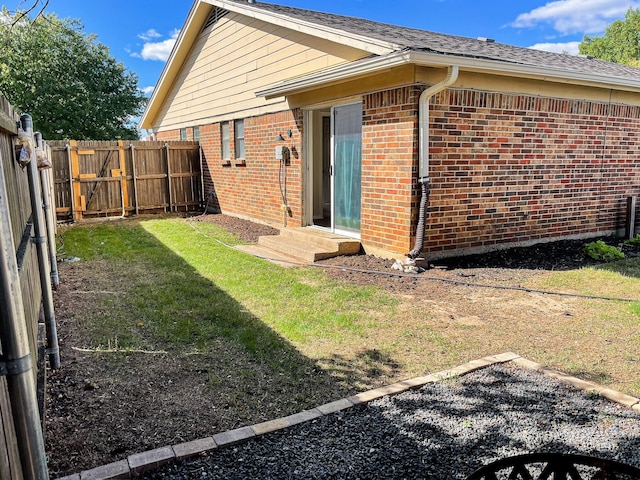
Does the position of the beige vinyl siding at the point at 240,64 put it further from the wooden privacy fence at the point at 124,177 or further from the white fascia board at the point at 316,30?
the wooden privacy fence at the point at 124,177

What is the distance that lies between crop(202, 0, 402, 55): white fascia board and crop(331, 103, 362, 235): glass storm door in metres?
1.14

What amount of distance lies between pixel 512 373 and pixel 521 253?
4478 mm

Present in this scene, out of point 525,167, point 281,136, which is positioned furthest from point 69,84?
point 525,167

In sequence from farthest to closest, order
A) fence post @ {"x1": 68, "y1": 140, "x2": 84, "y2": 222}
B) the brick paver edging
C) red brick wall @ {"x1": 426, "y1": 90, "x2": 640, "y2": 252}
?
fence post @ {"x1": 68, "y1": 140, "x2": 84, "y2": 222} → red brick wall @ {"x1": 426, "y1": 90, "x2": 640, "y2": 252} → the brick paver edging

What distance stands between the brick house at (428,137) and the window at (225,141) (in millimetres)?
1602

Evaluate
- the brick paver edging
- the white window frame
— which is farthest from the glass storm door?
the brick paver edging

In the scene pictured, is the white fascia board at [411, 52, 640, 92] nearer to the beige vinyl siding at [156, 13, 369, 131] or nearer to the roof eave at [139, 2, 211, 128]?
the beige vinyl siding at [156, 13, 369, 131]

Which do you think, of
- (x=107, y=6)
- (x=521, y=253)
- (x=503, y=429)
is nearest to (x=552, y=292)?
(x=521, y=253)

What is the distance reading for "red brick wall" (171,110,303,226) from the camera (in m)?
9.59

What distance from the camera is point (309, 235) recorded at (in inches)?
330

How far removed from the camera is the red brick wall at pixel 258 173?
31.4 feet

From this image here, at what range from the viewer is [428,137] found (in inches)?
259

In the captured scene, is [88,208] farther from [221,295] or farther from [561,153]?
[561,153]

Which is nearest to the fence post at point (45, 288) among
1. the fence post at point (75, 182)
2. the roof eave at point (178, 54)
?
the fence post at point (75, 182)
